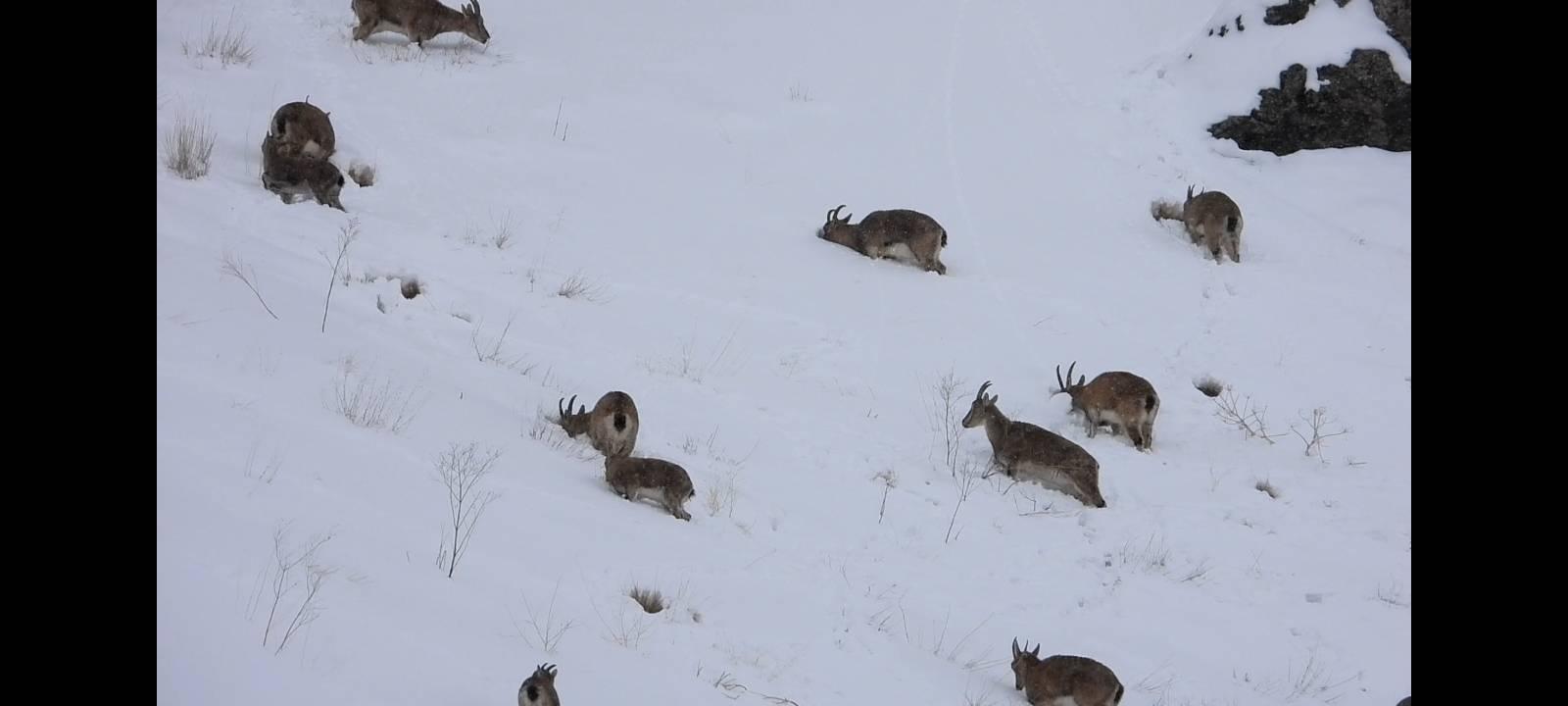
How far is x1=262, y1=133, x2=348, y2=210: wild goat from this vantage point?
11492mm

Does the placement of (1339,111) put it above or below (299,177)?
above

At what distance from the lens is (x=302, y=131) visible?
39.6 ft

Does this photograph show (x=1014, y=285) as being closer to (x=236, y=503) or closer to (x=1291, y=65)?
(x=1291, y=65)

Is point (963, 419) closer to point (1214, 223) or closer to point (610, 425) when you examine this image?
point (610, 425)

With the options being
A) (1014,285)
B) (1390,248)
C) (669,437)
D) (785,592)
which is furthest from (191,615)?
(1390,248)

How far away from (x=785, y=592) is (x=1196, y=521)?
12.5 ft

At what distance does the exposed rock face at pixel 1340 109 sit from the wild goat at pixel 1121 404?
289 inches

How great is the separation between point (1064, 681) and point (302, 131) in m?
8.76

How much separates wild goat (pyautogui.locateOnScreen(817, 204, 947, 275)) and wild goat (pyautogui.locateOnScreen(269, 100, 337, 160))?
197 inches

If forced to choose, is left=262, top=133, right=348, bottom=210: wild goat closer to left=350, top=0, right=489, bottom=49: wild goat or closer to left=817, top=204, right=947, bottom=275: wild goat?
left=350, top=0, right=489, bottom=49: wild goat

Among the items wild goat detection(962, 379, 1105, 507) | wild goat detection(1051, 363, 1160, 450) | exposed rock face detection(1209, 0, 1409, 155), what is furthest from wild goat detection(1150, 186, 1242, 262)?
wild goat detection(962, 379, 1105, 507)

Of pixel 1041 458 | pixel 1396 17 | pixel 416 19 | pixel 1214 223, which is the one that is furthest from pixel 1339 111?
pixel 416 19

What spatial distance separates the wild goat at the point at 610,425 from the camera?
8578 mm

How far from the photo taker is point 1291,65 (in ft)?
55.0
